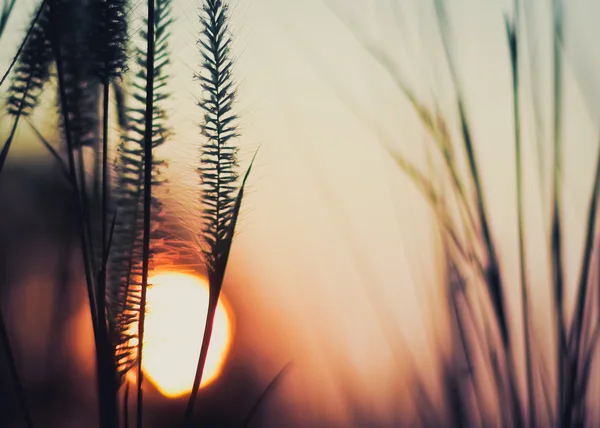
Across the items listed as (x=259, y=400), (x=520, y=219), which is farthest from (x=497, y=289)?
(x=259, y=400)

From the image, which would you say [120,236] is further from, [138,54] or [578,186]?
[578,186]

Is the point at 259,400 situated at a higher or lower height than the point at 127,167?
lower

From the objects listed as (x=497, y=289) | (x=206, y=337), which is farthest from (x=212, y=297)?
(x=497, y=289)

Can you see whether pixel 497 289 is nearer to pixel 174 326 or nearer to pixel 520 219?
pixel 520 219

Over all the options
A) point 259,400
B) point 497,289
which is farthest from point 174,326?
point 497,289

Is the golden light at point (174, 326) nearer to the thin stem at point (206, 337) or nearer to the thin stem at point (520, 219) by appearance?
the thin stem at point (206, 337)

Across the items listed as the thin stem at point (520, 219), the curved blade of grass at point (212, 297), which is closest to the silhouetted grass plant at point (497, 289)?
the thin stem at point (520, 219)

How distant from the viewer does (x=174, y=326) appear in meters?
0.32

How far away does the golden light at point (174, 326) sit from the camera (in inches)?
12.4

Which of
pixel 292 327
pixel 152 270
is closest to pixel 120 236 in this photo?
pixel 152 270

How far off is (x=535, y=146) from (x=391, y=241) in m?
0.10

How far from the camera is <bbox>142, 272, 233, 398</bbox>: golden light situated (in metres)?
0.31

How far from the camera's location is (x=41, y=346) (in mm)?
427

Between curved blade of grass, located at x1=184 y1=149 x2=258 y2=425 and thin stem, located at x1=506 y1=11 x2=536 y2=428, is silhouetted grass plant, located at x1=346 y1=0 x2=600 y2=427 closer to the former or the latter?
thin stem, located at x1=506 y1=11 x2=536 y2=428
